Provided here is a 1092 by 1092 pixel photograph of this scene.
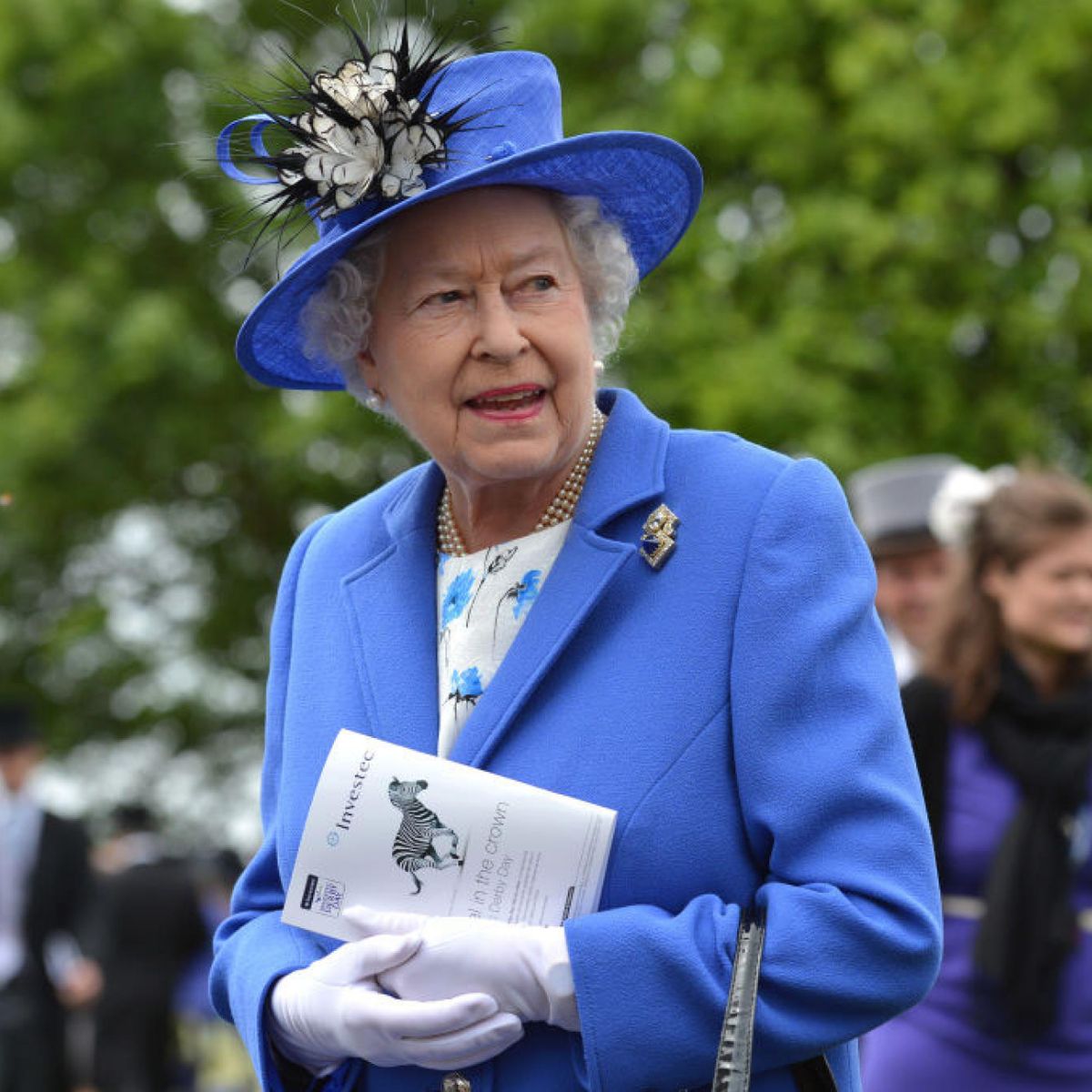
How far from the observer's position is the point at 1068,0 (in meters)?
13.5

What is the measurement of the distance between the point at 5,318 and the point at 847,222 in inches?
302

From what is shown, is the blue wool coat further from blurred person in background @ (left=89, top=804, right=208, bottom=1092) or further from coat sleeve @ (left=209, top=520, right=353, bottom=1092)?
blurred person in background @ (left=89, top=804, right=208, bottom=1092)

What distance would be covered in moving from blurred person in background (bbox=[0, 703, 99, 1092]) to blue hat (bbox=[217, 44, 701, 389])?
24.8 ft

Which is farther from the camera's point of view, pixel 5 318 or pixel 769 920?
pixel 5 318

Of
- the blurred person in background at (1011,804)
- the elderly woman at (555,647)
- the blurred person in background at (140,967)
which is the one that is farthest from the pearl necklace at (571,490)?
the blurred person in background at (140,967)

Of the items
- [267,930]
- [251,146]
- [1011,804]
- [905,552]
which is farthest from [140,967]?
[251,146]

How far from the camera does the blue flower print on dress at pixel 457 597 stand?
3.04 m

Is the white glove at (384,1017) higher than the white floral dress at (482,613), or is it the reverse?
the white floral dress at (482,613)

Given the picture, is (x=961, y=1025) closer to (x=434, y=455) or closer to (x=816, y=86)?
(x=434, y=455)

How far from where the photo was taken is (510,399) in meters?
2.84

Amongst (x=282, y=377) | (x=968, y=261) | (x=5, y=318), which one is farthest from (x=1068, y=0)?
(x=282, y=377)

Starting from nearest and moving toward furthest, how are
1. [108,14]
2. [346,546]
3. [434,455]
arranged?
1. [434,455]
2. [346,546]
3. [108,14]

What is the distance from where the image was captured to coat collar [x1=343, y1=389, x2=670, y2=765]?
2.79 m

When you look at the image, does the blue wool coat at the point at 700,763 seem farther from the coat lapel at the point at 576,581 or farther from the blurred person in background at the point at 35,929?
the blurred person in background at the point at 35,929
